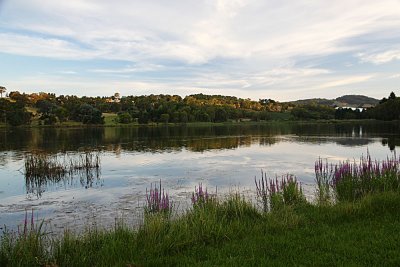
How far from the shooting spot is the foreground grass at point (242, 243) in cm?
756

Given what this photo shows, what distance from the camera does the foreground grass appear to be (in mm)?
7559

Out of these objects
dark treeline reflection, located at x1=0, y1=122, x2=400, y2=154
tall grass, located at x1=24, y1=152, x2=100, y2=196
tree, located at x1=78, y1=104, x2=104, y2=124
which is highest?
tree, located at x1=78, y1=104, x2=104, y2=124

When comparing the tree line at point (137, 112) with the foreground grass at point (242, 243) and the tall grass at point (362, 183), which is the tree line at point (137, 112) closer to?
the tall grass at point (362, 183)

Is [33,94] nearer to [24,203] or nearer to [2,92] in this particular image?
[2,92]

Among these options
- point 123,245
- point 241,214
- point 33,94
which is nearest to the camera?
point 123,245

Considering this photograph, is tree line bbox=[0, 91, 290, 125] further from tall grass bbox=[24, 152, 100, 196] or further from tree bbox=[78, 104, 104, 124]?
tall grass bbox=[24, 152, 100, 196]

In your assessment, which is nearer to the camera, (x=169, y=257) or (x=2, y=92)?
(x=169, y=257)

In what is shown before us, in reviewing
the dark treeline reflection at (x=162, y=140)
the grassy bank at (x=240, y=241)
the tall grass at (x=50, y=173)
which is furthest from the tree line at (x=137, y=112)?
the grassy bank at (x=240, y=241)

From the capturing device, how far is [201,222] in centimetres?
1009

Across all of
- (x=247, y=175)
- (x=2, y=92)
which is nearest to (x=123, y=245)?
(x=247, y=175)

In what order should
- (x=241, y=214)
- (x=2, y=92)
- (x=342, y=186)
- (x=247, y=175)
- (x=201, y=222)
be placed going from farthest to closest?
(x=2, y=92), (x=247, y=175), (x=342, y=186), (x=241, y=214), (x=201, y=222)

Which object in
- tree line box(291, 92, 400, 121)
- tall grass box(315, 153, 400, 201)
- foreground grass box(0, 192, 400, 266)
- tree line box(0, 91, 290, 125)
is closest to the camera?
foreground grass box(0, 192, 400, 266)

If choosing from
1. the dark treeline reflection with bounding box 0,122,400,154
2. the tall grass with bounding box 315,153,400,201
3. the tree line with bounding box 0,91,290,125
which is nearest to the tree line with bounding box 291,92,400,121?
the tree line with bounding box 0,91,290,125

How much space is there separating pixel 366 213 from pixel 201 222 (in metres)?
4.86
